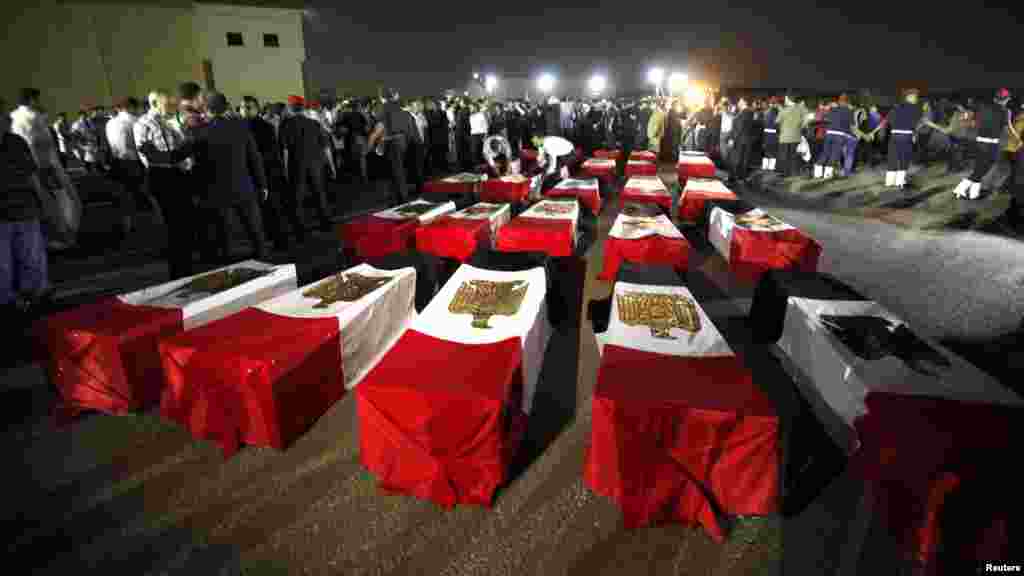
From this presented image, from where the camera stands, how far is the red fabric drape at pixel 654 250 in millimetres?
4789

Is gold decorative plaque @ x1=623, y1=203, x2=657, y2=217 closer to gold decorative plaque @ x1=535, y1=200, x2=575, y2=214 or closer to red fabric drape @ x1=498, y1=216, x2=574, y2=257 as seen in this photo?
gold decorative plaque @ x1=535, y1=200, x2=575, y2=214

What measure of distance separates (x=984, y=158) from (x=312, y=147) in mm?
11335

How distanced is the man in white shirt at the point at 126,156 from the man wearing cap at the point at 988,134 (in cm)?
1347

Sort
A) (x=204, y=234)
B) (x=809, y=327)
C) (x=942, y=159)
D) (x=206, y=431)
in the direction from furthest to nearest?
(x=942, y=159) < (x=204, y=234) < (x=809, y=327) < (x=206, y=431)

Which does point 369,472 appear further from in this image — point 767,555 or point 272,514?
point 767,555

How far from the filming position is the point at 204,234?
18.9 feet

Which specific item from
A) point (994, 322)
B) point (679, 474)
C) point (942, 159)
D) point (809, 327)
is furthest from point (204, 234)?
point (942, 159)

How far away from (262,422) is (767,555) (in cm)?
252

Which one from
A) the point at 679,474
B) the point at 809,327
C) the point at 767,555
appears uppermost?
the point at 809,327

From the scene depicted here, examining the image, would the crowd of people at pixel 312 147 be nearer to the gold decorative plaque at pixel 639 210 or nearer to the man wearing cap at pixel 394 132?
the man wearing cap at pixel 394 132

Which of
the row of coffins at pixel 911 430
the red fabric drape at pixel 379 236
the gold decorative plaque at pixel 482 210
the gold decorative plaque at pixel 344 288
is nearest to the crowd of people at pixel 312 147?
the red fabric drape at pixel 379 236

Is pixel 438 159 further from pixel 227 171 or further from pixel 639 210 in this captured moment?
A: pixel 227 171

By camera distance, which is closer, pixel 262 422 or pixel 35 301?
pixel 262 422

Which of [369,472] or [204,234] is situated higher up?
[204,234]
